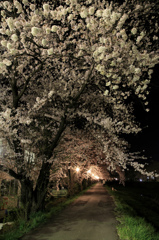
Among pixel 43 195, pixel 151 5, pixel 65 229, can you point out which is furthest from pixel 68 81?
pixel 65 229

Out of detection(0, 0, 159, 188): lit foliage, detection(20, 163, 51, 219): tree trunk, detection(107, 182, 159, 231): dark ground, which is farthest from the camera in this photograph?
detection(107, 182, 159, 231): dark ground

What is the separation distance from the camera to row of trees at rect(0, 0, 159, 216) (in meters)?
6.71

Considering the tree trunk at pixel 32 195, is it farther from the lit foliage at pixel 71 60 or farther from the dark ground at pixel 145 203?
the dark ground at pixel 145 203

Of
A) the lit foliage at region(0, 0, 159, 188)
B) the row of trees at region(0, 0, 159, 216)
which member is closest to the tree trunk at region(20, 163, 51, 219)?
the row of trees at region(0, 0, 159, 216)

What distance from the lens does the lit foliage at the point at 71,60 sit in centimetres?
666

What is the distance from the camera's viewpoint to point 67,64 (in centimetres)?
1041

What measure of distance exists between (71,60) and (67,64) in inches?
16.5

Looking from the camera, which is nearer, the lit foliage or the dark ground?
the lit foliage

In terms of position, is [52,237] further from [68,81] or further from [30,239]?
[68,81]

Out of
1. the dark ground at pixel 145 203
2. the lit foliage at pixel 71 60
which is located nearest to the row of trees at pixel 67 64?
the lit foliage at pixel 71 60

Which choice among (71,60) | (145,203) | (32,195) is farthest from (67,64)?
(145,203)

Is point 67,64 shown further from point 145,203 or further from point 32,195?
point 145,203

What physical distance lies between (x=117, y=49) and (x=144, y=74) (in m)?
1.78

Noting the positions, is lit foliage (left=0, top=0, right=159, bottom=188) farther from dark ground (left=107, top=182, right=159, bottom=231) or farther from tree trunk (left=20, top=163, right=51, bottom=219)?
dark ground (left=107, top=182, right=159, bottom=231)
